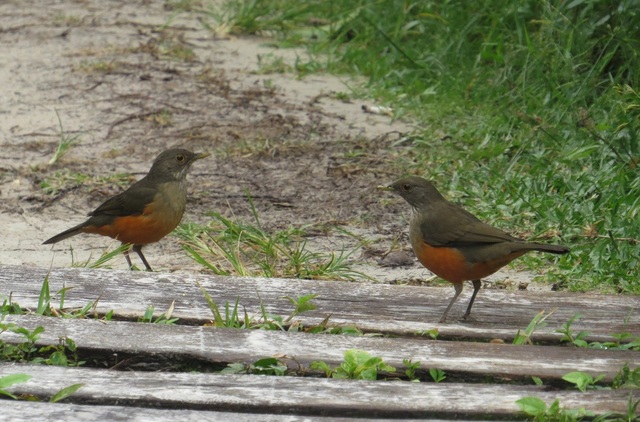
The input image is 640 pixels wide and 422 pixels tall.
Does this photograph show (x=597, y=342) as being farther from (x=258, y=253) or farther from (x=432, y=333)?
(x=258, y=253)

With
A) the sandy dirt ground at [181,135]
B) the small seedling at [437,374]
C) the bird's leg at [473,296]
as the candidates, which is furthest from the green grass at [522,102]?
the small seedling at [437,374]

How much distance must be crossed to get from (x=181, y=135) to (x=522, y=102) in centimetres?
275

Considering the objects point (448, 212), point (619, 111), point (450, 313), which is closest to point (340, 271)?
point (448, 212)

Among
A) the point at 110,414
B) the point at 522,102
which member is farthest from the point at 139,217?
the point at 522,102

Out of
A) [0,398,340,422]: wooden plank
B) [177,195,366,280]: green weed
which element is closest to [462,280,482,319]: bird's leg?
[177,195,366,280]: green weed

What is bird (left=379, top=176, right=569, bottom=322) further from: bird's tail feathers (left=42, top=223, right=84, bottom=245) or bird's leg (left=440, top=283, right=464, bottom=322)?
bird's tail feathers (left=42, top=223, right=84, bottom=245)

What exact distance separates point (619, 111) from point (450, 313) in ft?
11.4

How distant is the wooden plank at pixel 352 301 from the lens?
475 centimetres

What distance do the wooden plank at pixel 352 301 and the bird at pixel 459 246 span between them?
0.10 meters

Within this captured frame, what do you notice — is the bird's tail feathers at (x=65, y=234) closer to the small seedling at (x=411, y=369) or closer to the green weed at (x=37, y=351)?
the green weed at (x=37, y=351)

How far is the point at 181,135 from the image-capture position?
9.55 m

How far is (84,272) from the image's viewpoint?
17.3 ft

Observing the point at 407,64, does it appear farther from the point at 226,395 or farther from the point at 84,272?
the point at 226,395

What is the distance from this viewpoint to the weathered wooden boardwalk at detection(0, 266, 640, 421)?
3.79m
